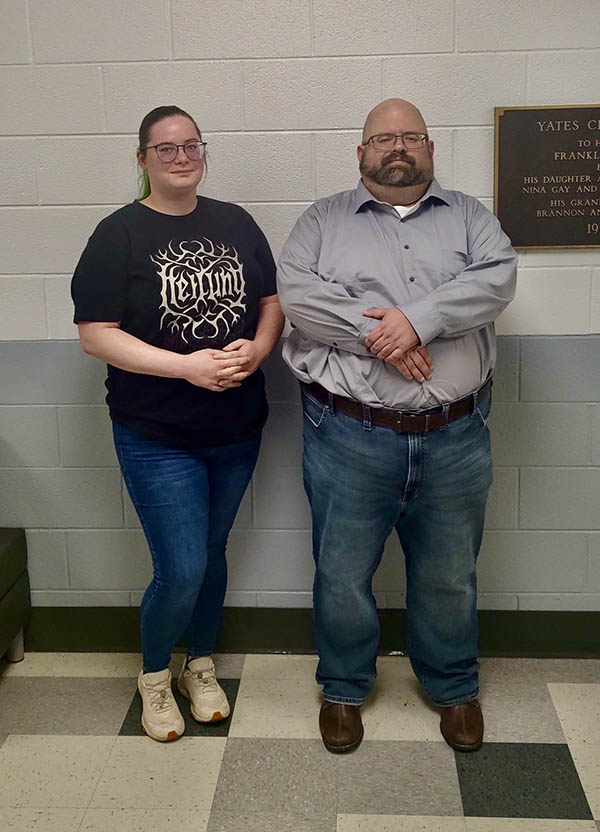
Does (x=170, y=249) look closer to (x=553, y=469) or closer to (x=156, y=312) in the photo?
(x=156, y=312)

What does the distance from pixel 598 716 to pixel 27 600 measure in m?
1.77

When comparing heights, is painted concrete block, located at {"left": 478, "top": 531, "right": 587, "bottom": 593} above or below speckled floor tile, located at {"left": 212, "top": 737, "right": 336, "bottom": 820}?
above

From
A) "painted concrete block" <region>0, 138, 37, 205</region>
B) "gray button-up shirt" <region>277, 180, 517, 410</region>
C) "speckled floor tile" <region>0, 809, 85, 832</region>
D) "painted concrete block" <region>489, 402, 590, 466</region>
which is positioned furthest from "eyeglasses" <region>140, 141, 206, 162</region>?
"speckled floor tile" <region>0, 809, 85, 832</region>

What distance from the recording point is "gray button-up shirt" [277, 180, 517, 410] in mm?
2221

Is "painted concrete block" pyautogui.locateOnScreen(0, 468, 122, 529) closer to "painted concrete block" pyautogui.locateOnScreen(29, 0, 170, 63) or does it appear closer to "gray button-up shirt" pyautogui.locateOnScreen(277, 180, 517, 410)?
"gray button-up shirt" pyautogui.locateOnScreen(277, 180, 517, 410)

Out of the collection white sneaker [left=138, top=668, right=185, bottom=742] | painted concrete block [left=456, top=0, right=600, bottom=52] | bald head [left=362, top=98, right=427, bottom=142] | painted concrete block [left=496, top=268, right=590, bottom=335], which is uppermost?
painted concrete block [left=456, top=0, right=600, bottom=52]

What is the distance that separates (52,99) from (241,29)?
0.58m

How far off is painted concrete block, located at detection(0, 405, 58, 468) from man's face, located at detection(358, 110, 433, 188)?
1.25m

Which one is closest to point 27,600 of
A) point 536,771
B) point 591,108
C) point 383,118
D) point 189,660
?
point 189,660

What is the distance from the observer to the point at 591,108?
2.59 meters

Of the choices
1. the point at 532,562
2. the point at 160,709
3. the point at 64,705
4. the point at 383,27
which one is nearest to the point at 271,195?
the point at 383,27

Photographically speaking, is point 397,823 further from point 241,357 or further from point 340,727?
point 241,357

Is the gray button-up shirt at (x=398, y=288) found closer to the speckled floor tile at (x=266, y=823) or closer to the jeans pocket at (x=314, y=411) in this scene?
the jeans pocket at (x=314, y=411)

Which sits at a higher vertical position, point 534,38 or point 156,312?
point 534,38
